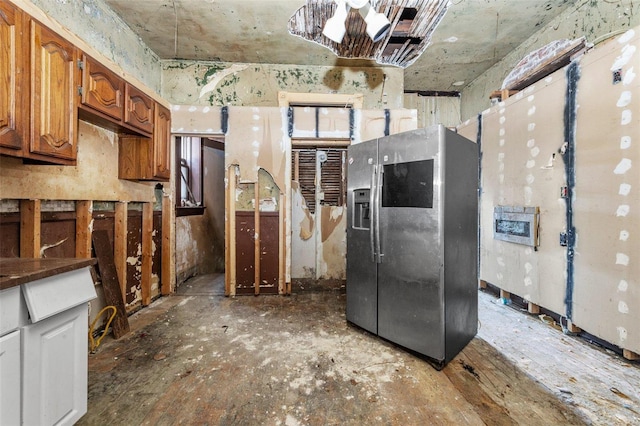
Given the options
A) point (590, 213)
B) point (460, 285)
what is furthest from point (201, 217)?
point (590, 213)

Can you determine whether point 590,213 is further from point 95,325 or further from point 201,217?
point 201,217

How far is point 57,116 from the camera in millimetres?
1724

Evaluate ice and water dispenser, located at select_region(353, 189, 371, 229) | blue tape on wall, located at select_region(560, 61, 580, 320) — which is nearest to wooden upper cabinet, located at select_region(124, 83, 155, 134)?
ice and water dispenser, located at select_region(353, 189, 371, 229)

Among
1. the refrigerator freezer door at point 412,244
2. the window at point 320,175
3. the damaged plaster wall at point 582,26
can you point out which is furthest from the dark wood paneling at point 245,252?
the damaged plaster wall at point 582,26

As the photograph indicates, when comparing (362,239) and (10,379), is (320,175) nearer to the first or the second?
(362,239)

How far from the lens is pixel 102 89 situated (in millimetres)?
2117

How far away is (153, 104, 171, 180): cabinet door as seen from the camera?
286 cm

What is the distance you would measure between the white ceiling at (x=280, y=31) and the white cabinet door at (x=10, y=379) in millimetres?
3218

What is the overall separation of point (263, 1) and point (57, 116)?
87.7 inches

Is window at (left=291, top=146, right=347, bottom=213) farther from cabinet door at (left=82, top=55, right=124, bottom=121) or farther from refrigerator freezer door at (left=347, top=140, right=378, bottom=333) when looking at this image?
cabinet door at (left=82, top=55, right=124, bottom=121)

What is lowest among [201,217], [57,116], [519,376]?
[519,376]

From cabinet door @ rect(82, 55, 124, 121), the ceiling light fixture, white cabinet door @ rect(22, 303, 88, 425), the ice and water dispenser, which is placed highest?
the ceiling light fixture

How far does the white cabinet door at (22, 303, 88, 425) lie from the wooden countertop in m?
0.20

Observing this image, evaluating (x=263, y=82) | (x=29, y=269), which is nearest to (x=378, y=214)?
(x=29, y=269)
